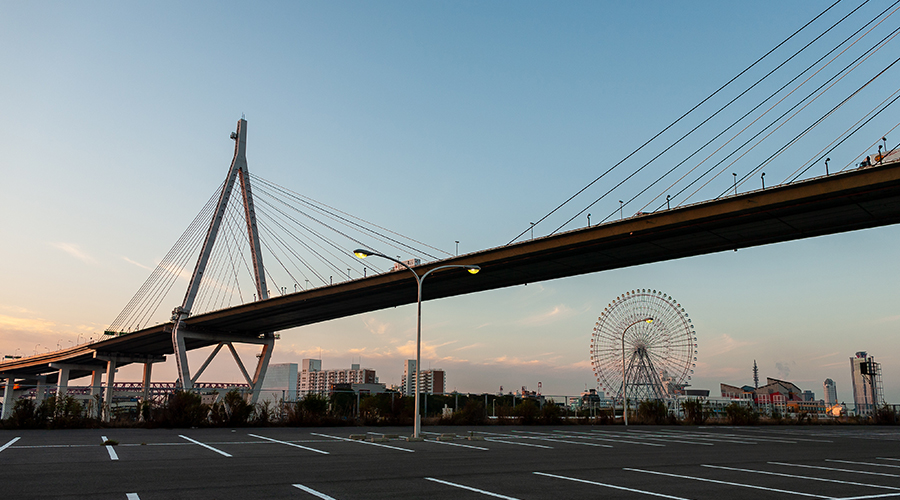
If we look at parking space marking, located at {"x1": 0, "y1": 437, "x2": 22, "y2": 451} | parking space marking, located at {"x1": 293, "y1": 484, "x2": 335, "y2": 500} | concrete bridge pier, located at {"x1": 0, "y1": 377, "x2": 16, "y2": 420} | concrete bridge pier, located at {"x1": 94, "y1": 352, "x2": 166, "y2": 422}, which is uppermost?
concrete bridge pier, located at {"x1": 94, "y1": 352, "x2": 166, "y2": 422}

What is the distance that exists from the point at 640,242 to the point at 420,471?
2521cm

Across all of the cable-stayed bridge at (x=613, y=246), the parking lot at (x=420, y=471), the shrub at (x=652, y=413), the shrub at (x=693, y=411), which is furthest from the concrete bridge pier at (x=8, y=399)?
the parking lot at (x=420, y=471)

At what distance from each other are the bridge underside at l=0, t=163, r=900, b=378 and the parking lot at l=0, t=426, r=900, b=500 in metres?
11.3

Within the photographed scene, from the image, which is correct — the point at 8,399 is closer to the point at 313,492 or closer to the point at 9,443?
the point at 9,443

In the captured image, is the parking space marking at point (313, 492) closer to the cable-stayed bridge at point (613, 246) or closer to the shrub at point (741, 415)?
the cable-stayed bridge at point (613, 246)

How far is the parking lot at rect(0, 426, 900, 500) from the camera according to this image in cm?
896

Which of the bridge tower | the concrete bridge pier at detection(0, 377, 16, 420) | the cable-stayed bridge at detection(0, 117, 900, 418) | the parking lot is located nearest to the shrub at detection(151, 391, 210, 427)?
the cable-stayed bridge at detection(0, 117, 900, 418)

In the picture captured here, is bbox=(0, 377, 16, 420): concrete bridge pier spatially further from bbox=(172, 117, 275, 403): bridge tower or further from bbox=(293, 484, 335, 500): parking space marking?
bbox=(293, 484, 335, 500): parking space marking

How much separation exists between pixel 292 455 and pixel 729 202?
22.9 meters

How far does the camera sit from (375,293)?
48969 millimetres

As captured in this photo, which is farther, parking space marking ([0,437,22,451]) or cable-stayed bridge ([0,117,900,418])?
cable-stayed bridge ([0,117,900,418])

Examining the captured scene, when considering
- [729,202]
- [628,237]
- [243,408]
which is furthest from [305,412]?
[729,202]

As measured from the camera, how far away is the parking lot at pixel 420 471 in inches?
353

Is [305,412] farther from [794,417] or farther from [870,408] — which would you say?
[870,408]
